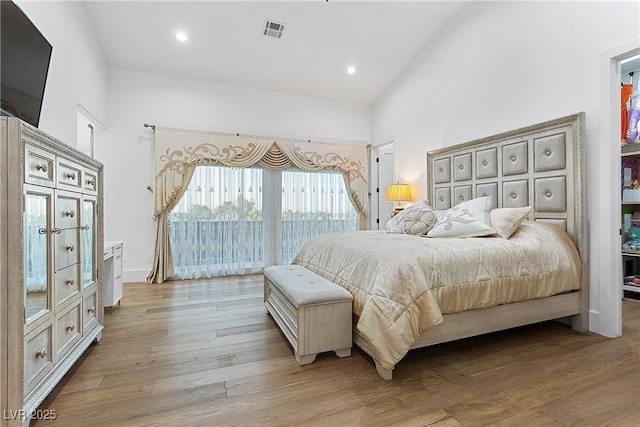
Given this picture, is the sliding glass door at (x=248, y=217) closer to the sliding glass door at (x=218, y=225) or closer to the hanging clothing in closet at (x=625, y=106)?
the sliding glass door at (x=218, y=225)

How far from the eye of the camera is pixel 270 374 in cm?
182

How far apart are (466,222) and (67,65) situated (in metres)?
4.01

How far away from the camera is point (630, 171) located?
11.6 ft

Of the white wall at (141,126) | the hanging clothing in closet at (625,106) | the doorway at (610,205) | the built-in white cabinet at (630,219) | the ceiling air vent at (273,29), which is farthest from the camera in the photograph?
the white wall at (141,126)

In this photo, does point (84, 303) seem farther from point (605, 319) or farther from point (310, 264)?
point (605, 319)

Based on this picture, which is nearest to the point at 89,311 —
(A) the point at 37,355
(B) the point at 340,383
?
(A) the point at 37,355

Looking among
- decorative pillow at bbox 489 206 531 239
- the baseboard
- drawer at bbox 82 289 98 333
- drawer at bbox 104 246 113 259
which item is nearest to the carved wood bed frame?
decorative pillow at bbox 489 206 531 239

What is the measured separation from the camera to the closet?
10.5 feet

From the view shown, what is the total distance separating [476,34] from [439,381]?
367 centimetres

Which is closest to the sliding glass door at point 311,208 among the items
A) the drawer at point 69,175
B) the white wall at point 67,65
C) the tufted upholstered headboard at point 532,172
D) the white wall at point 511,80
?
the white wall at point 511,80

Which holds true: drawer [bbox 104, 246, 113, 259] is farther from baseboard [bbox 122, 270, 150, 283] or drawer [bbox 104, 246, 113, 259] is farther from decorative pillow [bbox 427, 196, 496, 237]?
decorative pillow [bbox 427, 196, 496, 237]

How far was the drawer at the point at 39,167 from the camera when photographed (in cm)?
135

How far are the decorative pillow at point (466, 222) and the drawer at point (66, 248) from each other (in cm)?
269

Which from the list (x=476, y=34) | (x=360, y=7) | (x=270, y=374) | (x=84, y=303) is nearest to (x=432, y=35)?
(x=476, y=34)
